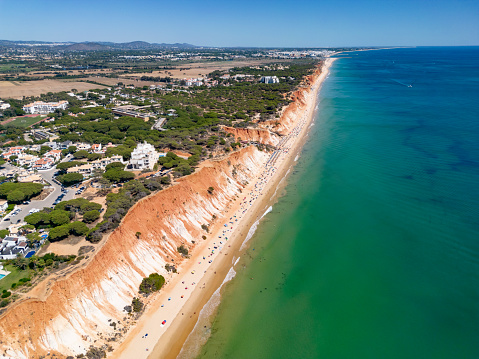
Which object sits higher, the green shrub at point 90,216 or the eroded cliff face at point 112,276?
the green shrub at point 90,216

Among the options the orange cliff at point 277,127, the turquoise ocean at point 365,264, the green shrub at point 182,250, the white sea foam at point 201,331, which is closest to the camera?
the white sea foam at point 201,331

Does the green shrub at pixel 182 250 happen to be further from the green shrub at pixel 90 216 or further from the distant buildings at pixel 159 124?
the distant buildings at pixel 159 124

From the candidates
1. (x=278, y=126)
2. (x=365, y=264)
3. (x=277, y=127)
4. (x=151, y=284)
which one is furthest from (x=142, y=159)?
(x=278, y=126)

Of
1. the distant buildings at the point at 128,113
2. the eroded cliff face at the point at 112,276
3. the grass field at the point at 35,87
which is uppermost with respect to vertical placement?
the grass field at the point at 35,87

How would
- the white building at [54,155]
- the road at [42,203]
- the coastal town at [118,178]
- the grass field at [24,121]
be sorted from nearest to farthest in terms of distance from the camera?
1. the coastal town at [118,178]
2. the road at [42,203]
3. the white building at [54,155]
4. the grass field at [24,121]

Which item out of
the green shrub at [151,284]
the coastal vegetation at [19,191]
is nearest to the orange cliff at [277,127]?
the coastal vegetation at [19,191]

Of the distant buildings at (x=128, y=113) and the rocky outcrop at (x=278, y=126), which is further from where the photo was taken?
the distant buildings at (x=128, y=113)

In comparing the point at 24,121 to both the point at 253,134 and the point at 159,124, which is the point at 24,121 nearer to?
the point at 159,124

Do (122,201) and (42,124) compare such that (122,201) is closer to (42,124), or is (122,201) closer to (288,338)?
(288,338)
